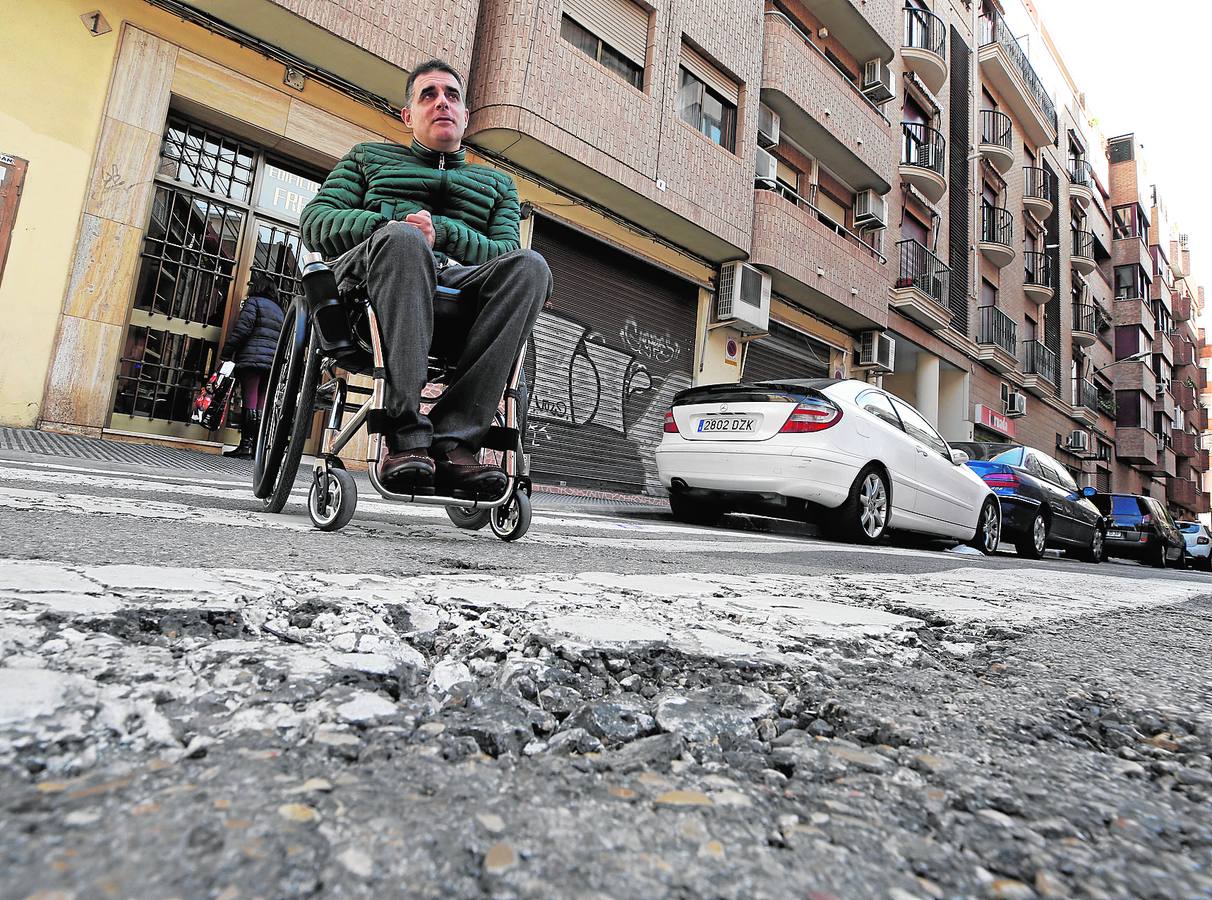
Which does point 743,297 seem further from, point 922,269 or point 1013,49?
point 1013,49

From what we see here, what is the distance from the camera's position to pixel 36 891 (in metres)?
0.33

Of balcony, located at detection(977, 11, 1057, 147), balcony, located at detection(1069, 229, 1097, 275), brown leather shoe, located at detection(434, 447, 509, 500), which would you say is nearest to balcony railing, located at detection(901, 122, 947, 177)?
balcony, located at detection(977, 11, 1057, 147)

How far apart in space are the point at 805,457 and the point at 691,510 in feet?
4.38

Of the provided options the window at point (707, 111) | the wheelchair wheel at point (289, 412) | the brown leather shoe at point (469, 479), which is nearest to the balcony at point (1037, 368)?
the window at point (707, 111)

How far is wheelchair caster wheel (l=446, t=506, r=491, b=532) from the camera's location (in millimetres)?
2775

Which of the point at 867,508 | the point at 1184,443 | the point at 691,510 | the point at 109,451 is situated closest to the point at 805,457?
the point at 867,508

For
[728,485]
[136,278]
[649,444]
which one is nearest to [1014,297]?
[649,444]

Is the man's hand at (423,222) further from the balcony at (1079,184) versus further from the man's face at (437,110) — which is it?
the balcony at (1079,184)

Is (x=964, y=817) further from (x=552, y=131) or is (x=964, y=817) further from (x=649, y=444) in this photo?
(x=649, y=444)

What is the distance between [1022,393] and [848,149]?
11285 mm

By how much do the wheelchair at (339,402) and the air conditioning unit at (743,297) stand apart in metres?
9.07

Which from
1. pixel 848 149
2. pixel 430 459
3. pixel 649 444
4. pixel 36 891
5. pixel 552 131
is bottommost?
pixel 36 891

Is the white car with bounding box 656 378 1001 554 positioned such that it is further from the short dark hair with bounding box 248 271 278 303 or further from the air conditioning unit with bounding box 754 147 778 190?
the air conditioning unit with bounding box 754 147 778 190

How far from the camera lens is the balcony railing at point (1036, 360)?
20984 mm
